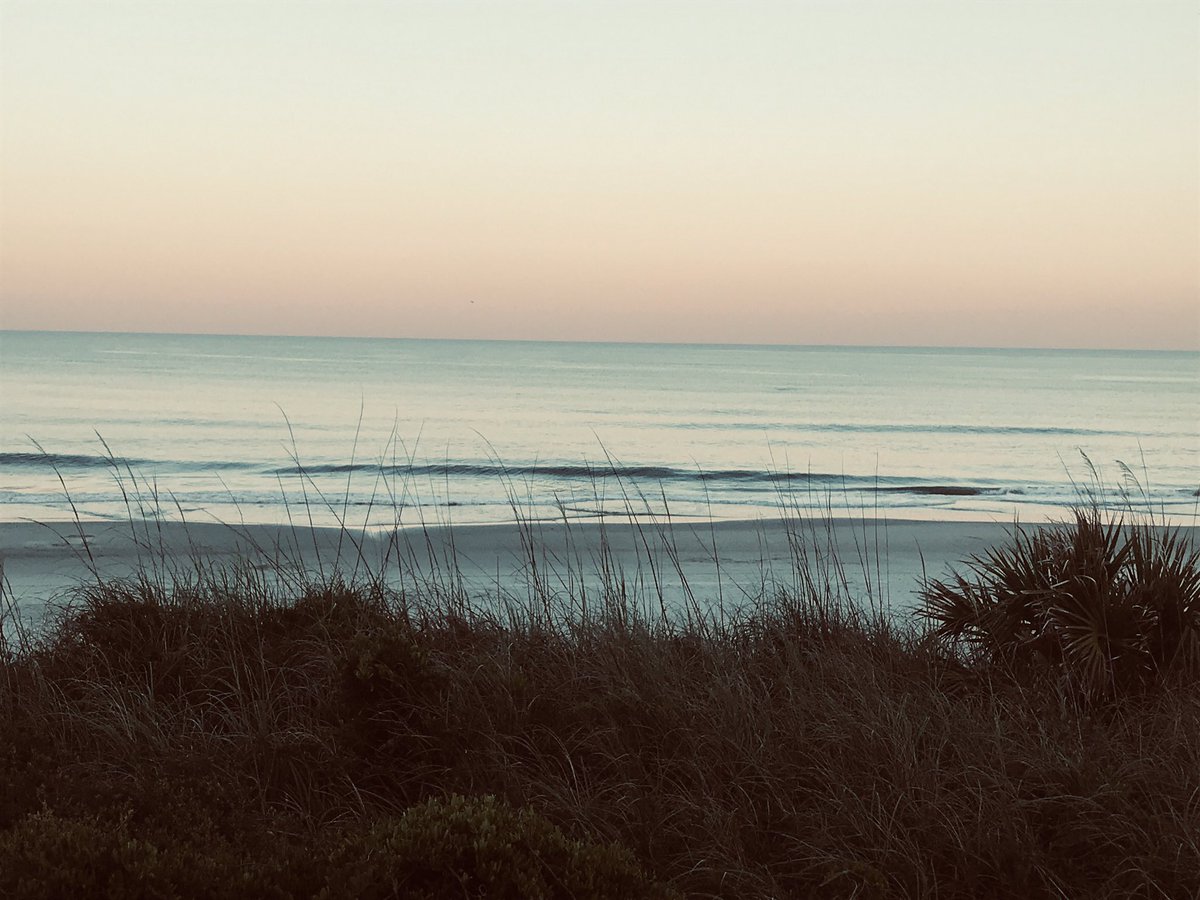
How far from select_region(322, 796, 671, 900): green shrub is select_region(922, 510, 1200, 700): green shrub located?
140 inches

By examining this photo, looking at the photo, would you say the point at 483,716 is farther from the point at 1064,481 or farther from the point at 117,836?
the point at 1064,481

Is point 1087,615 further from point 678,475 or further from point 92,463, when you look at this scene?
point 92,463

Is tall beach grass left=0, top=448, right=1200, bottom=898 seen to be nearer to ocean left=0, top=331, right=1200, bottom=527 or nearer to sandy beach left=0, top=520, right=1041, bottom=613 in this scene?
ocean left=0, top=331, right=1200, bottom=527

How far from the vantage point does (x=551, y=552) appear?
1006 centimetres

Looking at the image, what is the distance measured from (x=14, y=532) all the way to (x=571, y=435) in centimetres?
2376

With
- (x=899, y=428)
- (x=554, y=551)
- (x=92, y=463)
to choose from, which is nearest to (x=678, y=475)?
(x=92, y=463)

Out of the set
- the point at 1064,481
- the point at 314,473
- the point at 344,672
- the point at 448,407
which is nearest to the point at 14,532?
the point at 314,473

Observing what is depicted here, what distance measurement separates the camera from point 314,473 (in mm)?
25812

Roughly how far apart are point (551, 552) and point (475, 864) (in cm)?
726

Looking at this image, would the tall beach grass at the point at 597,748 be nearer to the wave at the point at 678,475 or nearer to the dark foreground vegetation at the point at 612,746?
the dark foreground vegetation at the point at 612,746

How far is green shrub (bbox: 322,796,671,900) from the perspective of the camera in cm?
274

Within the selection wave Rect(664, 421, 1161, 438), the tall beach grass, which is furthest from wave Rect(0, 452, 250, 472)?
the tall beach grass

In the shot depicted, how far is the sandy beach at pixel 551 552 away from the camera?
36.2 feet

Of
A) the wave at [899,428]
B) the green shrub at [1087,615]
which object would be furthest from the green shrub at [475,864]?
the wave at [899,428]
